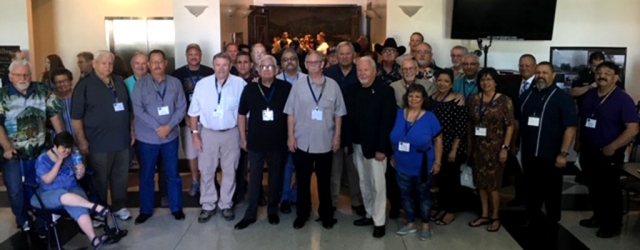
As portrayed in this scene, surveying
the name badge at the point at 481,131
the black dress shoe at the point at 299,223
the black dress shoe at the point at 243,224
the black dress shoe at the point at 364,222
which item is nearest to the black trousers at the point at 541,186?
the name badge at the point at 481,131

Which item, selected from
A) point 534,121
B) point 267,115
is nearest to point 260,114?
point 267,115

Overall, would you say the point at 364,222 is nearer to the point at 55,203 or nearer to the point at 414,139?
the point at 414,139

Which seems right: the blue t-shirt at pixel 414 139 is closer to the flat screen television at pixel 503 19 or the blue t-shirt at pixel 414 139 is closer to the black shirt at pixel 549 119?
the black shirt at pixel 549 119

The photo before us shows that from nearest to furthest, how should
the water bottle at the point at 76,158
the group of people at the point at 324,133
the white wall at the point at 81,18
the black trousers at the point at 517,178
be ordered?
the water bottle at the point at 76,158, the group of people at the point at 324,133, the black trousers at the point at 517,178, the white wall at the point at 81,18

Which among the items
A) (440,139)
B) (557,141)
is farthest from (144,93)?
(557,141)

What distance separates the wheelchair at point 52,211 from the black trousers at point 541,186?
3.52m

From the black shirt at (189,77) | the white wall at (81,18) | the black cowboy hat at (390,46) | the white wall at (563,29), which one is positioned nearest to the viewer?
the black shirt at (189,77)

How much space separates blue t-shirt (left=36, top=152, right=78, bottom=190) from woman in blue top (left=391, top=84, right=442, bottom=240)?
2.52m

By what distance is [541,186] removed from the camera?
15.0ft

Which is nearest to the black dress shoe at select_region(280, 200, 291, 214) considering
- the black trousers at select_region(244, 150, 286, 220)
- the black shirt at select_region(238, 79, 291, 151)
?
the black trousers at select_region(244, 150, 286, 220)

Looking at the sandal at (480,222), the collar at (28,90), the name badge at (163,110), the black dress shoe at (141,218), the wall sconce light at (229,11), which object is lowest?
the black dress shoe at (141,218)

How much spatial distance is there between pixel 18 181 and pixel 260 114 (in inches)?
82.6

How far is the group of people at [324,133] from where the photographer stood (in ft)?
13.7

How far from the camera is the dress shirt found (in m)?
4.60
